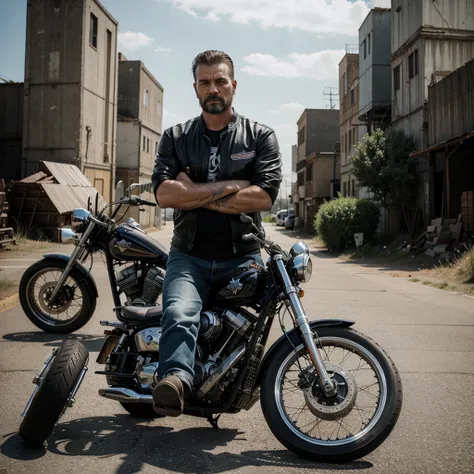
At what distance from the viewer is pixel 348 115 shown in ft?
151

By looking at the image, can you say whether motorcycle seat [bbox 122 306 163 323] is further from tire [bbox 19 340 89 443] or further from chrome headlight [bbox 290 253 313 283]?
chrome headlight [bbox 290 253 313 283]

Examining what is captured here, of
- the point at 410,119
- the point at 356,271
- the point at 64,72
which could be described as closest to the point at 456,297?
the point at 356,271

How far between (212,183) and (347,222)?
23.2 m

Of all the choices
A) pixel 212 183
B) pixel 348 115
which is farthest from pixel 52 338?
pixel 348 115

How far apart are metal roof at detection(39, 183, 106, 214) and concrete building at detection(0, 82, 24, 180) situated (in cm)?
976

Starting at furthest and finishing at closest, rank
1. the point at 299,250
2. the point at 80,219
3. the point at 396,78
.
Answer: the point at 396,78
the point at 80,219
the point at 299,250

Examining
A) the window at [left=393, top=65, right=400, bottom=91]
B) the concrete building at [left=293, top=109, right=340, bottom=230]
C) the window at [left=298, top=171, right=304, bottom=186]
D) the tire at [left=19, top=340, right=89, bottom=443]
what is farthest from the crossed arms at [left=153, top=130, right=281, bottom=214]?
the window at [left=298, top=171, right=304, bottom=186]

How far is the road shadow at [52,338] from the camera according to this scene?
6.45 m

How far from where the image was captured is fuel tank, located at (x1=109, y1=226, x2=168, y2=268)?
19.2ft

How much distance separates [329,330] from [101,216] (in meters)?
3.68

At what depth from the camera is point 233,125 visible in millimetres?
3828

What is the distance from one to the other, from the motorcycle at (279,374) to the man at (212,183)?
15 cm

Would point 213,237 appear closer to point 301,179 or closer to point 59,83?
point 59,83

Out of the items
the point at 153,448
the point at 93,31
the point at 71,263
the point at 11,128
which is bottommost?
the point at 153,448
